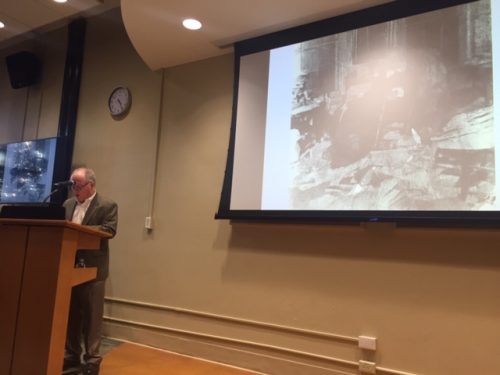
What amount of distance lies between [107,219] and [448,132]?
92.0 inches

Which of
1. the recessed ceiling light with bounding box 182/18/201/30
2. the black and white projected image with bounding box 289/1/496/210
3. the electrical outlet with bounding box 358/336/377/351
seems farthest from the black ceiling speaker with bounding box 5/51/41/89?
the electrical outlet with bounding box 358/336/377/351

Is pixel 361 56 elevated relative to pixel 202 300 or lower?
elevated

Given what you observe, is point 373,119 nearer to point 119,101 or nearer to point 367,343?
point 367,343

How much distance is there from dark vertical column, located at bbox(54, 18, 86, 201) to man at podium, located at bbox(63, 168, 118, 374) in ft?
5.53

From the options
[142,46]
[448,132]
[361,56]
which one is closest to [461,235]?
[448,132]

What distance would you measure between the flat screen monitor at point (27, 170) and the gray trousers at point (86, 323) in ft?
6.48

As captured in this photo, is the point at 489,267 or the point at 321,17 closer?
the point at 489,267

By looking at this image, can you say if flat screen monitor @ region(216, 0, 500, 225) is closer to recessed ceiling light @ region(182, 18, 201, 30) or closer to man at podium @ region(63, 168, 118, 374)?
recessed ceiling light @ region(182, 18, 201, 30)

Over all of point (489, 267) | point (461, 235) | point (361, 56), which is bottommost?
point (489, 267)

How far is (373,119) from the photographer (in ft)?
8.98

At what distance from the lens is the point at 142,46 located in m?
3.67

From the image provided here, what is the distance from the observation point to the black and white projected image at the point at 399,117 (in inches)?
95.3

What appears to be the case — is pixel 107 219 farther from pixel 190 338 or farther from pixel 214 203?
pixel 190 338

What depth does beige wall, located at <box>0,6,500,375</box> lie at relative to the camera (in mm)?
2471
